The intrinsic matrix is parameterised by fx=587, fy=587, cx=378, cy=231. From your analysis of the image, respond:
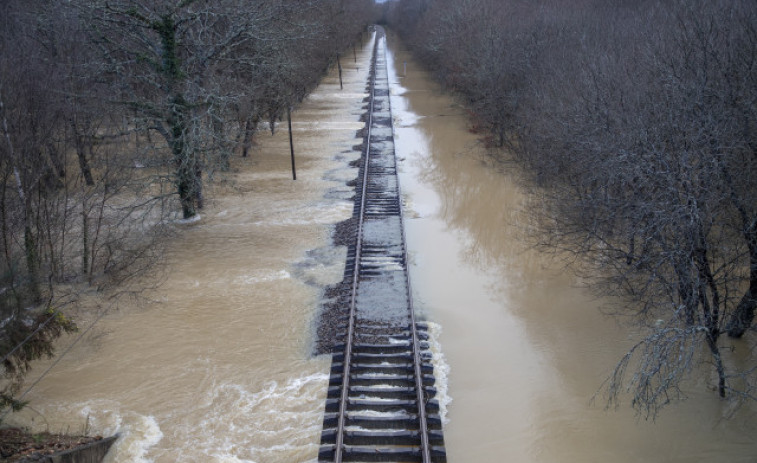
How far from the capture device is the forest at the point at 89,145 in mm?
12023

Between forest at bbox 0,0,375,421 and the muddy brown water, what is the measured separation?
1.26 metres

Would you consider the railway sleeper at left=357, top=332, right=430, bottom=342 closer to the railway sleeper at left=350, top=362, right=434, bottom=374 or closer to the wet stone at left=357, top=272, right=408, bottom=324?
the wet stone at left=357, top=272, right=408, bottom=324

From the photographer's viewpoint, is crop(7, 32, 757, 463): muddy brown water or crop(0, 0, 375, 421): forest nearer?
crop(7, 32, 757, 463): muddy brown water

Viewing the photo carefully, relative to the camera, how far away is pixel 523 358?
11773 mm

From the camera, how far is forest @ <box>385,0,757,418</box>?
9.36 meters

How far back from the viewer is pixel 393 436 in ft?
29.4

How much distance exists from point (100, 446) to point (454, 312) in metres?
7.81

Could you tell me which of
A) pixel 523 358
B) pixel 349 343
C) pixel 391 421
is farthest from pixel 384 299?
pixel 391 421

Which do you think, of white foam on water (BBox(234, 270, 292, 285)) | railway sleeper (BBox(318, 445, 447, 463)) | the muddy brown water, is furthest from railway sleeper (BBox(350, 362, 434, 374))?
white foam on water (BBox(234, 270, 292, 285))

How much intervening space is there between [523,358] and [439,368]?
1.82 meters

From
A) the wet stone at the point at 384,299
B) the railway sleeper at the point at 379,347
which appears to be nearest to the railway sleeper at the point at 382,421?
the railway sleeper at the point at 379,347

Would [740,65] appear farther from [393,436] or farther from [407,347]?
[393,436]

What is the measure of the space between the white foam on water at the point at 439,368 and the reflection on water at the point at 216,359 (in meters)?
2.08

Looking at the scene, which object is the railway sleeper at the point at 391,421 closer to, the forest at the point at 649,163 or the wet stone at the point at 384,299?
the forest at the point at 649,163
